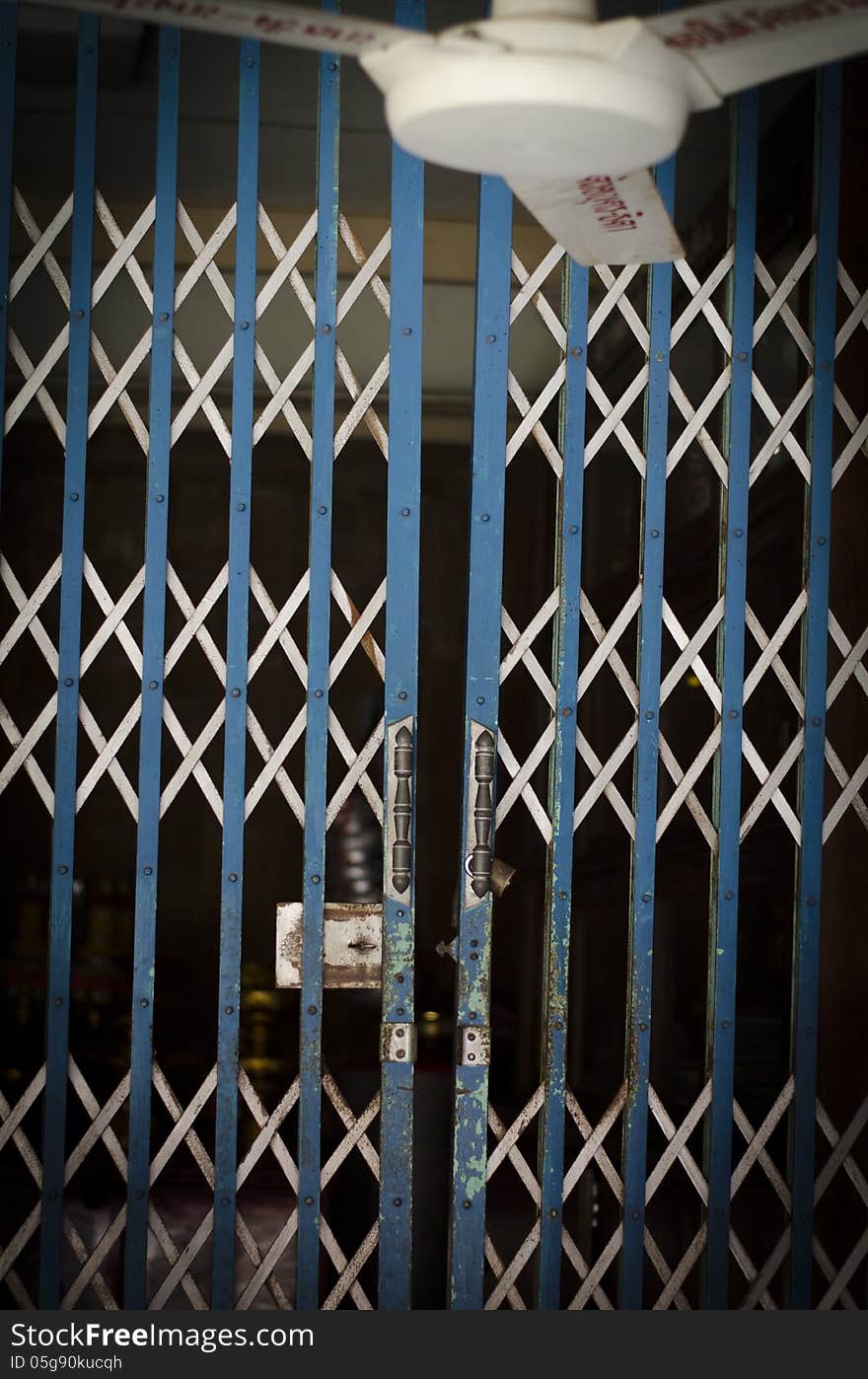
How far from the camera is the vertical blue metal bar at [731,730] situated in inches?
103

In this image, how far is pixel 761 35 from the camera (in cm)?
Result: 133

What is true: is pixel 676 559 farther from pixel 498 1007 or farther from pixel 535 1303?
pixel 498 1007

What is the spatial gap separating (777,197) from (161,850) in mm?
4105

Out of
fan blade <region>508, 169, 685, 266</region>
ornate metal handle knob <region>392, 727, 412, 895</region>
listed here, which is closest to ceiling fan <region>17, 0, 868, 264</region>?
fan blade <region>508, 169, 685, 266</region>

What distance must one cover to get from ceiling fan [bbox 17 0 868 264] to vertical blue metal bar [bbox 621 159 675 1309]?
48.0 inches

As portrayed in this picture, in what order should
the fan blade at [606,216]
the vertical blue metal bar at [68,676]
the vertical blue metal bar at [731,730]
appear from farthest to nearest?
the vertical blue metal bar at [731,730]
the vertical blue metal bar at [68,676]
the fan blade at [606,216]

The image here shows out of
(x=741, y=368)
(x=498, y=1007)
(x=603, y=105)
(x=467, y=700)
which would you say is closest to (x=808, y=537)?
(x=741, y=368)

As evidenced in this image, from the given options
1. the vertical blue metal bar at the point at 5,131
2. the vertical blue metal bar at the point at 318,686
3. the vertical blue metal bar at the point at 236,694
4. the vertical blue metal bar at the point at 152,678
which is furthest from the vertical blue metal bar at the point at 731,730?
the vertical blue metal bar at the point at 5,131

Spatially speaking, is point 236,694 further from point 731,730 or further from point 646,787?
point 731,730

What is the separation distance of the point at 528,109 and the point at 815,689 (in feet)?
5.16

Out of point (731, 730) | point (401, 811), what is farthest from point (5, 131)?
point (731, 730)

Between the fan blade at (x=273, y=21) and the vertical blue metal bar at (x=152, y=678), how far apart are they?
1161mm

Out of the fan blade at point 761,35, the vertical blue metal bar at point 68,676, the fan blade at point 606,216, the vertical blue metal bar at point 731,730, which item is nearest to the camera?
the fan blade at point 761,35

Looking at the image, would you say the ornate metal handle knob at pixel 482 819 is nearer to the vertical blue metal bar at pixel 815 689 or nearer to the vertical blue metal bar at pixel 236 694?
Result: the vertical blue metal bar at pixel 236 694
